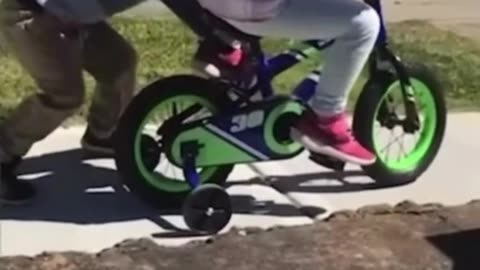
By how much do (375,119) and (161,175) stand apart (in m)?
0.99

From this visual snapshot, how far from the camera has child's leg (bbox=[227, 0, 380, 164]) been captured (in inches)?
231

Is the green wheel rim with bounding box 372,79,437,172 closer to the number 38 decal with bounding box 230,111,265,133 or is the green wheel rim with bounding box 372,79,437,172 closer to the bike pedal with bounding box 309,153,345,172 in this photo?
the bike pedal with bounding box 309,153,345,172

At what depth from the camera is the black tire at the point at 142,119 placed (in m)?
5.86

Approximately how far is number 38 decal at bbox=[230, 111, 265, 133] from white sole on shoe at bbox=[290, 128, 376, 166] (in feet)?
0.50

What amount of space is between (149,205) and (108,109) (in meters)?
0.64

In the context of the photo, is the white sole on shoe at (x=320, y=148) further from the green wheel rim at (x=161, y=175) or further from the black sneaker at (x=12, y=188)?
the black sneaker at (x=12, y=188)

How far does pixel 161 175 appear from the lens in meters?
5.98

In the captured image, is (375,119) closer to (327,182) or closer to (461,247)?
(327,182)

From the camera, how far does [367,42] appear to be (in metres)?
5.98

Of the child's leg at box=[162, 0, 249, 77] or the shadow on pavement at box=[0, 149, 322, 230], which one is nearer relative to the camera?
the child's leg at box=[162, 0, 249, 77]

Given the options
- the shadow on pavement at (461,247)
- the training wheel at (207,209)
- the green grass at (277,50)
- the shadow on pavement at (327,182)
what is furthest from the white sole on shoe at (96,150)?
the shadow on pavement at (461,247)

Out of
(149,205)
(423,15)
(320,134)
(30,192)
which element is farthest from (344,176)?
(423,15)

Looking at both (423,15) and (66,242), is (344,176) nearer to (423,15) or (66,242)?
(66,242)

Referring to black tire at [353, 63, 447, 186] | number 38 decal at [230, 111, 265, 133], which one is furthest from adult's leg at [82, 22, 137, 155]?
black tire at [353, 63, 447, 186]
